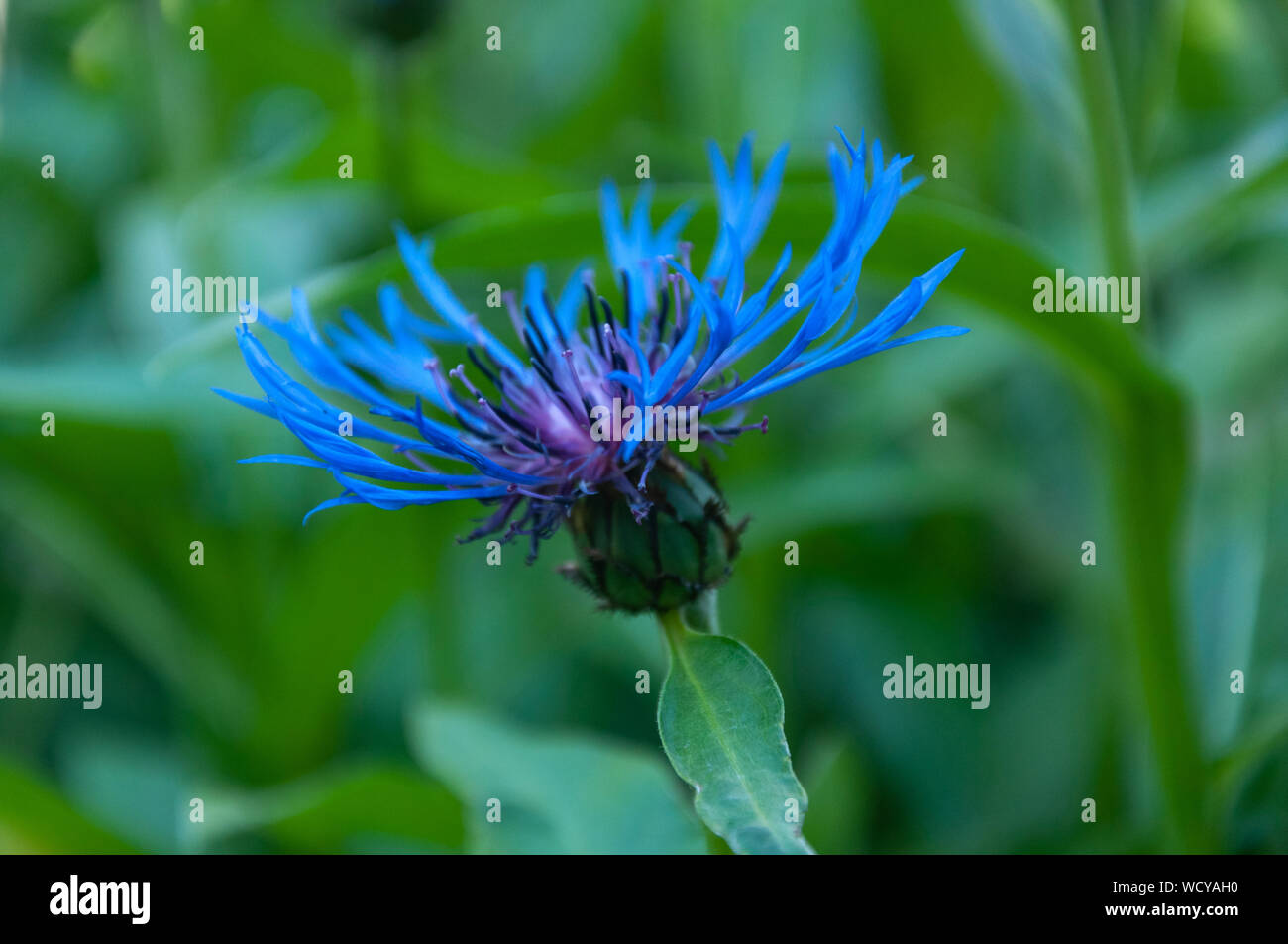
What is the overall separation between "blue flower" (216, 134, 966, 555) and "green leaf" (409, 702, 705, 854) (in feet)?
0.86

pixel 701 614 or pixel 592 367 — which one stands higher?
pixel 592 367

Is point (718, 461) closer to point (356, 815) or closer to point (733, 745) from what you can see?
point (356, 815)

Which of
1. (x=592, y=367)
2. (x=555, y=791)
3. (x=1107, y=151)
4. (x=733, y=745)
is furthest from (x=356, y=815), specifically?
(x=1107, y=151)

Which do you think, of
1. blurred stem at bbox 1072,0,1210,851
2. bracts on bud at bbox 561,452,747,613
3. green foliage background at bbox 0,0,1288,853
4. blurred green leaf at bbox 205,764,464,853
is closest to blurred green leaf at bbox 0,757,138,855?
green foliage background at bbox 0,0,1288,853

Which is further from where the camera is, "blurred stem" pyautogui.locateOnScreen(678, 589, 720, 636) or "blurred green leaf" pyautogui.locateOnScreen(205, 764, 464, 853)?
"blurred green leaf" pyautogui.locateOnScreen(205, 764, 464, 853)

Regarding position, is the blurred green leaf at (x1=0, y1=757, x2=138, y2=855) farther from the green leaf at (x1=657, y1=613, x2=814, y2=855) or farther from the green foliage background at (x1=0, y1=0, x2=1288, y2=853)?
the green leaf at (x1=657, y1=613, x2=814, y2=855)

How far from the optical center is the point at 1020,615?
1.89 metres

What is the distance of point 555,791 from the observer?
1.12 m

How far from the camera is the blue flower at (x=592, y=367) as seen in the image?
Answer: 816 millimetres

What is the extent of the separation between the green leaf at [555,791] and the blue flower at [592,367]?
0.26m

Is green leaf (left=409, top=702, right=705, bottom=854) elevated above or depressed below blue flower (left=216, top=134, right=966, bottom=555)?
below

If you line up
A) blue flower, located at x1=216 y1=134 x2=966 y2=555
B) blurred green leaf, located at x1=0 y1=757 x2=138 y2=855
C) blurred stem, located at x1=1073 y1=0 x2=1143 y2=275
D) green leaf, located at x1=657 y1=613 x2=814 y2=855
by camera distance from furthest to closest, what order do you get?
blurred green leaf, located at x1=0 y1=757 x2=138 y2=855 → blurred stem, located at x1=1073 y1=0 x2=1143 y2=275 → blue flower, located at x1=216 y1=134 x2=966 y2=555 → green leaf, located at x1=657 y1=613 x2=814 y2=855

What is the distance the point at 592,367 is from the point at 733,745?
36cm

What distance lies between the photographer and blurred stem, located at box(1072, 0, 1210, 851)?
1.19 m
